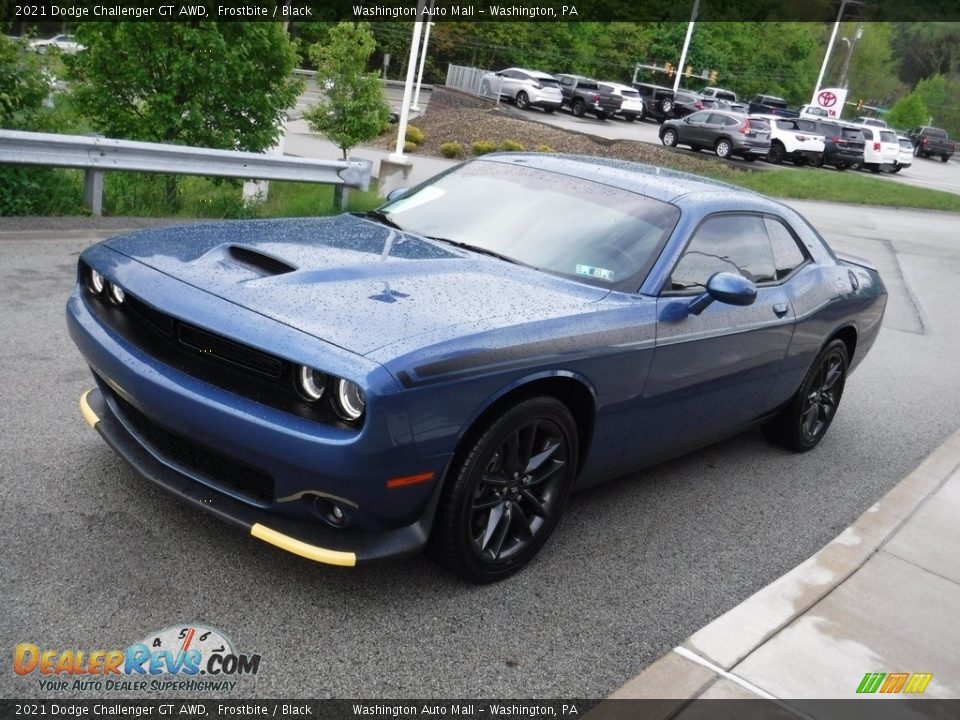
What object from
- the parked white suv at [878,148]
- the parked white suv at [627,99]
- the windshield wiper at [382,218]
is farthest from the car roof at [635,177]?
the parked white suv at [627,99]

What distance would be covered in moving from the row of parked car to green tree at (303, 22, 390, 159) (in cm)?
1984

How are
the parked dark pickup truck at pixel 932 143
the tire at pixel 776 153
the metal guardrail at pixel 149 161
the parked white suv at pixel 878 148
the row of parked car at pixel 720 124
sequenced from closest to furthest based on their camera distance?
the metal guardrail at pixel 149 161, the row of parked car at pixel 720 124, the tire at pixel 776 153, the parked white suv at pixel 878 148, the parked dark pickup truck at pixel 932 143

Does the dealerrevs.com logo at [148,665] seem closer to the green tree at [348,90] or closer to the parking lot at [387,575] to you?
the parking lot at [387,575]

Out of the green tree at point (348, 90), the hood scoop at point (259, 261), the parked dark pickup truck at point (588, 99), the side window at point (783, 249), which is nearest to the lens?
the hood scoop at point (259, 261)

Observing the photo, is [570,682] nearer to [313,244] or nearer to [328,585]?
[328,585]

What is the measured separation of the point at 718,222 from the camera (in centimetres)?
489

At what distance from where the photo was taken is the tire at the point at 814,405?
589cm

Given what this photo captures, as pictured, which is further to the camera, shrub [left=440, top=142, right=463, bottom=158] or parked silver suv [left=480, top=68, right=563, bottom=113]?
parked silver suv [left=480, top=68, right=563, bottom=113]

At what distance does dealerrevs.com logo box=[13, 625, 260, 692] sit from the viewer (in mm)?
2910

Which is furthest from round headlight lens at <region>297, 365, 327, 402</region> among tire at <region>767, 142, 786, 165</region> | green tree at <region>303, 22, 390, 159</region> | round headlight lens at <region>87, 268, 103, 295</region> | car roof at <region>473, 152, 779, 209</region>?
tire at <region>767, 142, 786, 165</region>

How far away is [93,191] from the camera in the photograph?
959 cm

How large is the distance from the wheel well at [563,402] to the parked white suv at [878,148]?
41.4 metres

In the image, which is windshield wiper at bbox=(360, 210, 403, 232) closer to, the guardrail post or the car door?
the car door

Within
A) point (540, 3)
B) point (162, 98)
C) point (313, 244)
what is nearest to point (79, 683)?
point (313, 244)
